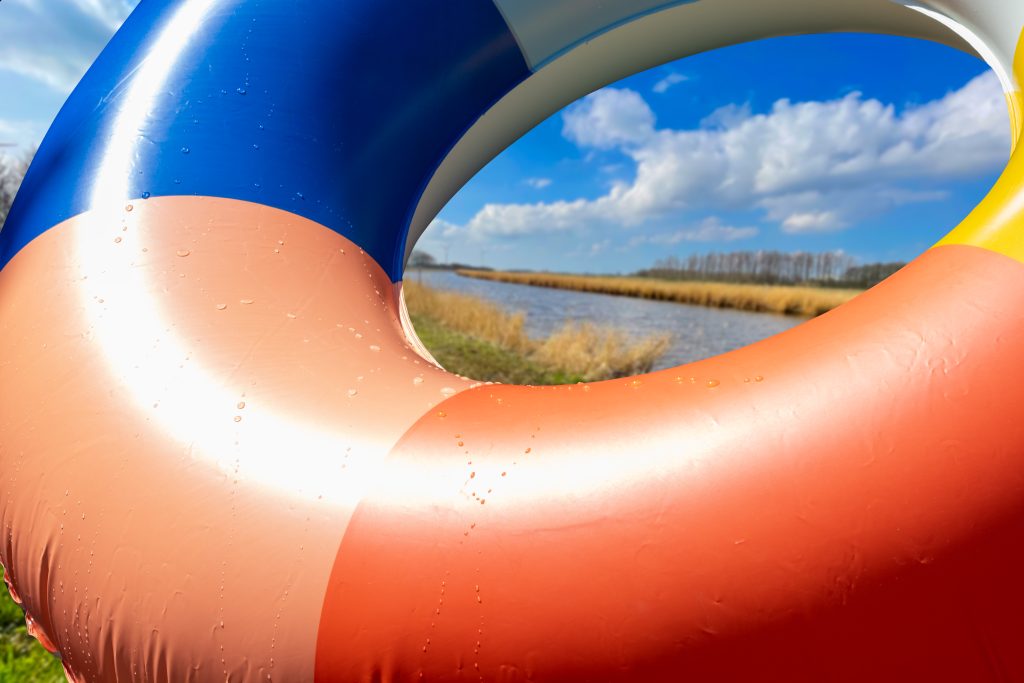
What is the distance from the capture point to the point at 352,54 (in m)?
1.45

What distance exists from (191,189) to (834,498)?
1191mm

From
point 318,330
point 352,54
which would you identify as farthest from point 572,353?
point 318,330

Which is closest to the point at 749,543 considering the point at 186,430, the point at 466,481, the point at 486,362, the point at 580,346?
the point at 466,481

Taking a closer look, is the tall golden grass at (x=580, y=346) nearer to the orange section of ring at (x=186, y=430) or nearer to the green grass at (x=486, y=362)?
the green grass at (x=486, y=362)

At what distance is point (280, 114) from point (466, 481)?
99 centimetres

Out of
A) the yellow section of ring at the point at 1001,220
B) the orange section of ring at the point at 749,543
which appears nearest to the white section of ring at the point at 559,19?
the yellow section of ring at the point at 1001,220

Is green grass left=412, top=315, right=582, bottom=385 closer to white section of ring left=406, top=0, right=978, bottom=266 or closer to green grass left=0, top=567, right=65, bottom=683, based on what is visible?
white section of ring left=406, top=0, right=978, bottom=266

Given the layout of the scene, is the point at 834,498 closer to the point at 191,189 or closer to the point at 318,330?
the point at 318,330

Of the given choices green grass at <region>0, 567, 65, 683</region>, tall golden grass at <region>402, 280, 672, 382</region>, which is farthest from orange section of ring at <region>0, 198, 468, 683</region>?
tall golden grass at <region>402, 280, 672, 382</region>

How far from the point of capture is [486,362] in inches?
213

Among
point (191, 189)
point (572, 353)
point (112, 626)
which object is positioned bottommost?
point (112, 626)

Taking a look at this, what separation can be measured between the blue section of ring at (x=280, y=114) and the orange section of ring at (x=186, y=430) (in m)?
0.12

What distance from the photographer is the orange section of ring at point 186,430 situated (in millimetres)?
716

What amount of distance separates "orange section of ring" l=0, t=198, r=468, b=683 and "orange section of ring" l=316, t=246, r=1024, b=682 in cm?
10
